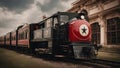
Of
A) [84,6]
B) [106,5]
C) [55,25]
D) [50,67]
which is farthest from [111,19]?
[50,67]

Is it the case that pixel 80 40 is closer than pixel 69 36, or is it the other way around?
pixel 69 36

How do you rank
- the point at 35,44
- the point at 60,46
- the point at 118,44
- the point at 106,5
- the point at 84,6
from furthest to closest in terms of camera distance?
the point at 84,6, the point at 106,5, the point at 118,44, the point at 35,44, the point at 60,46

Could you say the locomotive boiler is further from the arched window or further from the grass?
the arched window

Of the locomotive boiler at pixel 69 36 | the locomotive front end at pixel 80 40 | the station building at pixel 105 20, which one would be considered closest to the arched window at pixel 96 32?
the station building at pixel 105 20

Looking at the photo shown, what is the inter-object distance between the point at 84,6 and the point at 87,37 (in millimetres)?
13858

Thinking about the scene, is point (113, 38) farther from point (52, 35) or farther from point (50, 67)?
point (50, 67)

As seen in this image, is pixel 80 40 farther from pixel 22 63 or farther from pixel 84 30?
pixel 22 63

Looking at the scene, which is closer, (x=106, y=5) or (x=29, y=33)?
(x=29, y=33)

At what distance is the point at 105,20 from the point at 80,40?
35.3 feet

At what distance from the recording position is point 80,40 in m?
11.1

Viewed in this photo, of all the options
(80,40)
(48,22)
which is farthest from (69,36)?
(48,22)

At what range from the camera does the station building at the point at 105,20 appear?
19.3m

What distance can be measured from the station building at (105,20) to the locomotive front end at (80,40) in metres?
8.88

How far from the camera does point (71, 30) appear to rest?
35.6ft
